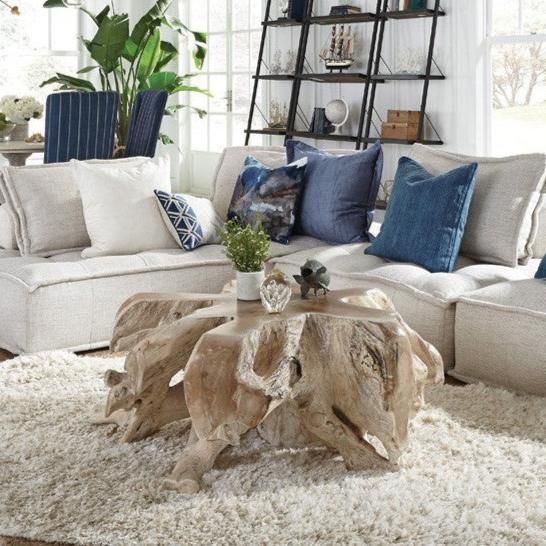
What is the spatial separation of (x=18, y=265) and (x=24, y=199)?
42 cm

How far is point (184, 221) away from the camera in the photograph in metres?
4.95

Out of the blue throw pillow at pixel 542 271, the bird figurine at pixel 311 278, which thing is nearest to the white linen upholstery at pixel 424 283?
the blue throw pillow at pixel 542 271

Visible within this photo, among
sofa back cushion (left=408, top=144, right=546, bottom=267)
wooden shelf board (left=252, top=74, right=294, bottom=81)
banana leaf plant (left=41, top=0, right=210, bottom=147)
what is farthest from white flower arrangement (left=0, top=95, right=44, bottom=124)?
sofa back cushion (left=408, top=144, right=546, bottom=267)

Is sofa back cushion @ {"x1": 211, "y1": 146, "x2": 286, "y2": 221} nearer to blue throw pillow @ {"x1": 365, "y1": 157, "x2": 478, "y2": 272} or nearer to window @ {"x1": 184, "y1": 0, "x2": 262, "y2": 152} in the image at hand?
blue throw pillow @ {"x1": 365, "y1": 157, "x2": 478, "y2": 272}

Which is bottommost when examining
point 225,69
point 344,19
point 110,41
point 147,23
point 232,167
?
point 232,167

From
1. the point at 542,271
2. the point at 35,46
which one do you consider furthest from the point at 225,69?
the point at 542,271

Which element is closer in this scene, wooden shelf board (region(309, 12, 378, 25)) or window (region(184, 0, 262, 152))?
wooden shelf board (region(309, 12, 378, 25))

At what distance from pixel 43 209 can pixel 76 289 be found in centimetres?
59

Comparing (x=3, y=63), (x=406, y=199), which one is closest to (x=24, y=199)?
(x=406, y=199)

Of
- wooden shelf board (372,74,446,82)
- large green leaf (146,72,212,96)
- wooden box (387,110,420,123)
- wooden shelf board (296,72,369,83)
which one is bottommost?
wooden box (387,110,420,123)

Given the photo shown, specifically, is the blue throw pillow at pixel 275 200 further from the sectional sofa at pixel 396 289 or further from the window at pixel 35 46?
the window at pixel 35 46

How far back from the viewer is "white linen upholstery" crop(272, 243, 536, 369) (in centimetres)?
409

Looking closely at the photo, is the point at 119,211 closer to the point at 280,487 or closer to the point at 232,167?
the point at 232,167

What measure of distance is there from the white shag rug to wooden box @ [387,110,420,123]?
343 cm
